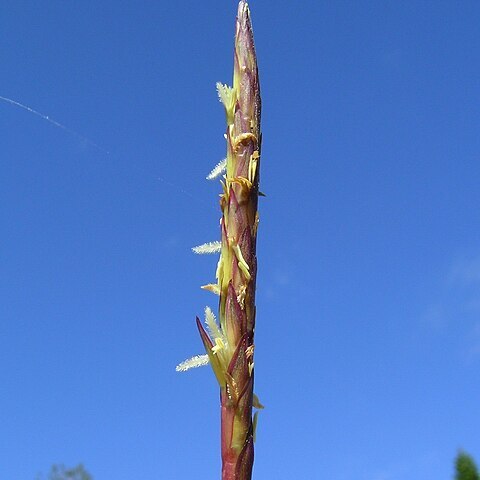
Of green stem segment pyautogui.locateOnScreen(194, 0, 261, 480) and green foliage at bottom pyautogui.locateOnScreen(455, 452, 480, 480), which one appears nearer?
green stem segment pyautogui.locateOnScreen(194, 0, 261, 480)

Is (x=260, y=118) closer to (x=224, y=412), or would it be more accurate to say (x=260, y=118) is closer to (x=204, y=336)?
(x=204, y=336)

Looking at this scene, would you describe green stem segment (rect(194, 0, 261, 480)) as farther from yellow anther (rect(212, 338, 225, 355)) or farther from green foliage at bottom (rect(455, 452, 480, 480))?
green foliage at bottom (rect(455, 452, 480, 480))

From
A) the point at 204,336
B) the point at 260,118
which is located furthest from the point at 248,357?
the point at 260,118

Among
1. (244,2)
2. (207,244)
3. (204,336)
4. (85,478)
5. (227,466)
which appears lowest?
(227,466)

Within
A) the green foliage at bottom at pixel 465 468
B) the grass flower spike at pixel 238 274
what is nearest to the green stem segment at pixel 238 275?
the grass flower spike at pixel 238 274

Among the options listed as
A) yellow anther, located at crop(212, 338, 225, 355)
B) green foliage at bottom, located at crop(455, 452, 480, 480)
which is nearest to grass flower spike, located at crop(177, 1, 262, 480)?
yellow anther, located at crop(212, 338, 225, 355)

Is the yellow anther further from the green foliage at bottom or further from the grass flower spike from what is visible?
the green foliage at bottom

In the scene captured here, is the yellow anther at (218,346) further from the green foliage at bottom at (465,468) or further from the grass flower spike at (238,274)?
the green foliage at bottom at (465,468)

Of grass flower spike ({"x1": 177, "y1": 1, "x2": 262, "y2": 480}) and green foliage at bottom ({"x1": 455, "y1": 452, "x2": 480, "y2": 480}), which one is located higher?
green foliage at bottom ({"x1": 455, "y1": 452, "x2": 480, "y2": 480})

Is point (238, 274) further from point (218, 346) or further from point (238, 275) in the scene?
point (218, 346)
